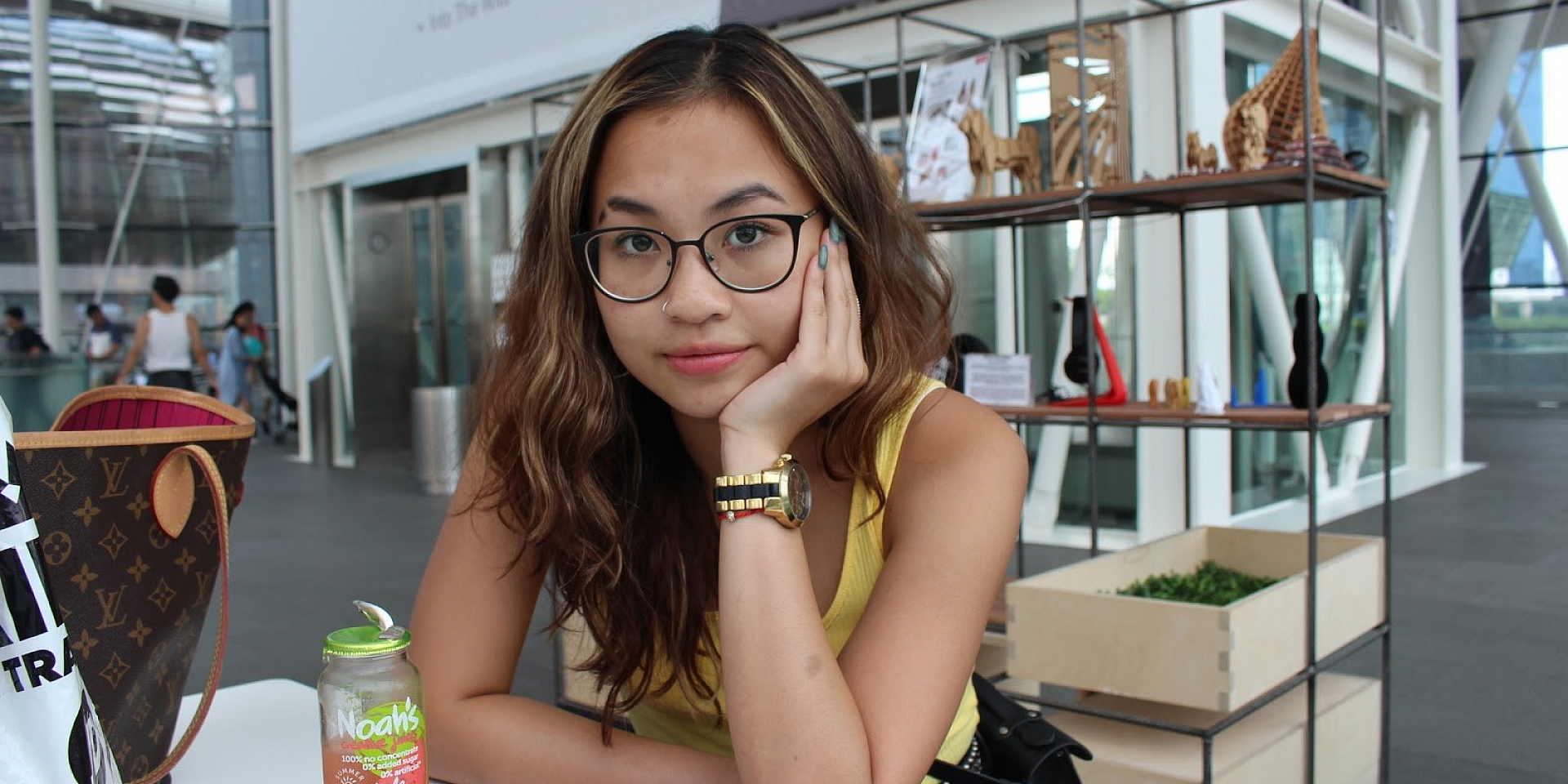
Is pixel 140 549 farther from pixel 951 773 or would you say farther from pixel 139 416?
pixel 951 773

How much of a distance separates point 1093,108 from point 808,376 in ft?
7.30

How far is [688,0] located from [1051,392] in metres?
3.48

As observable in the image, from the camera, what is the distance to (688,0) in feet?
19.7

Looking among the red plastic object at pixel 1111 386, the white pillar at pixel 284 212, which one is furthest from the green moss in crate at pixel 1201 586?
the white pillar at pixel 284 212

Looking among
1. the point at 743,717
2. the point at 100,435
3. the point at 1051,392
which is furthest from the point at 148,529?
the point at 1051,392

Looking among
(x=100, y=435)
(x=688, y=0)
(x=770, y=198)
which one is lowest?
(x=100, y=435)

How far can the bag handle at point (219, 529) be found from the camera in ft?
3.11

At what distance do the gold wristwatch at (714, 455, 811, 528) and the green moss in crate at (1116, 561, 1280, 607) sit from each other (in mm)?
1646

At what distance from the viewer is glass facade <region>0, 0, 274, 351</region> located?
49.4 ft

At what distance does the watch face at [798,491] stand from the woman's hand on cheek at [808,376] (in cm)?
3

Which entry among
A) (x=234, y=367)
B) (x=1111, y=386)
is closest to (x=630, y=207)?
(x=1111, y=386)

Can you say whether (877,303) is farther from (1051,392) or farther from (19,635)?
(1051,392)

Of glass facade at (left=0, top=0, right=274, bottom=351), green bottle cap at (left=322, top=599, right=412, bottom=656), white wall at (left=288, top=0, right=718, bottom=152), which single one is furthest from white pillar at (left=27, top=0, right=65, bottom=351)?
green bottle cap at (left=322, top=599, right=412, bottom=656)

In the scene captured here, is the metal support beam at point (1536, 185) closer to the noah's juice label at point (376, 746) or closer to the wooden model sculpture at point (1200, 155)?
the wooden model sculpture at point (1200, 155)
